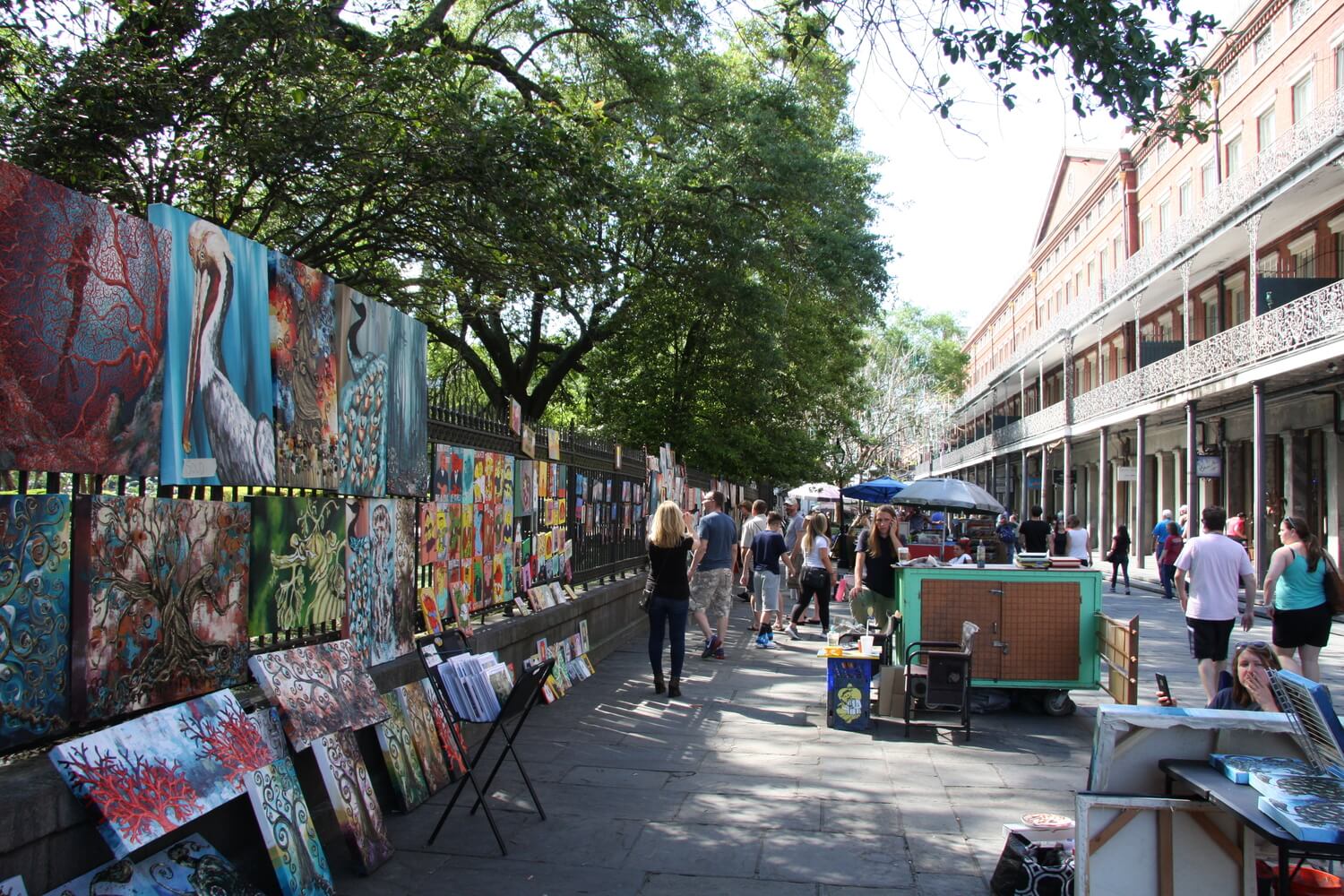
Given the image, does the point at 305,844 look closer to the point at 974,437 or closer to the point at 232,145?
the point at 232,145

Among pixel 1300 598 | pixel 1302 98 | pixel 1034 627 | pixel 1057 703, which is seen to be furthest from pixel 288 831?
pixel 1302 98

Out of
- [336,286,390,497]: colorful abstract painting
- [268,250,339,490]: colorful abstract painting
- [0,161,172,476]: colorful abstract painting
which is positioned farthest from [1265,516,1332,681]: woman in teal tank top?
[0,161,172,476]: colorful abstract painting

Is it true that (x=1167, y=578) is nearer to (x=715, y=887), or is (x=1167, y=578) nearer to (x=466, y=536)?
(x=466, y=536)

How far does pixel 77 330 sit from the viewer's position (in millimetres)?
3859

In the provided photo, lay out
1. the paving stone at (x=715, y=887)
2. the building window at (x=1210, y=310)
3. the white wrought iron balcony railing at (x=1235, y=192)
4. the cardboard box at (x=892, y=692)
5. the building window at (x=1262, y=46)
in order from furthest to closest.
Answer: the building window at (x=1210, y=310), the building window at (x=1262, y=46), the white wrought iron balcony railing at (x=1235, y=192), the cardboard box at (x=892, y=692), the paving stone at (x=715, y=887)

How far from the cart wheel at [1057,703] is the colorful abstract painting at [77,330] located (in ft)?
24.2

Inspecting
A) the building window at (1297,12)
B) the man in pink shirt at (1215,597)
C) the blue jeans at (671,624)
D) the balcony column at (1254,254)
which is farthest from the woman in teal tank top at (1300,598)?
the building window at (1297,12)

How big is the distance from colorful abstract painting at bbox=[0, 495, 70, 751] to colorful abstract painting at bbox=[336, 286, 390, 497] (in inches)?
86.4

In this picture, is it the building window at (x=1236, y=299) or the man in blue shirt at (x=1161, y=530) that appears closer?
the man in blue shirt at (x=1161, y=530)

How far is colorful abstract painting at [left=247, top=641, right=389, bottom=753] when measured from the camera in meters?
4.62

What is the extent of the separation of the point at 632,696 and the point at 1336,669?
8047mm

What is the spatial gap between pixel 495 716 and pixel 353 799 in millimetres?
1210

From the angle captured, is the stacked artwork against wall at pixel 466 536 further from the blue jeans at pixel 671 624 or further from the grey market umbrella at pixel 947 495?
the grey market umbrella at pixel 947 495

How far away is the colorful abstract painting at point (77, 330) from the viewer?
3588 mm
